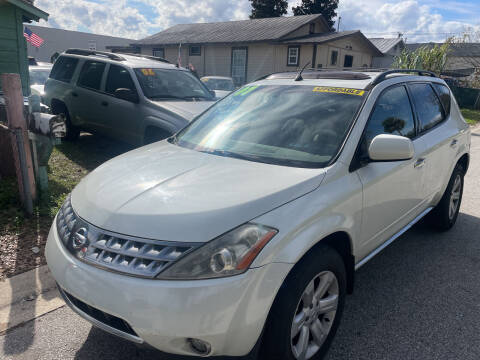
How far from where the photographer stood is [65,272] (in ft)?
7.14

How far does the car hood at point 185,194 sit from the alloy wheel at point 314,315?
0.56 metres

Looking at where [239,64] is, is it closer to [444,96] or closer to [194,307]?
[444,96]

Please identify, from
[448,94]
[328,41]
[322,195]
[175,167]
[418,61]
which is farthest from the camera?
[328,41]

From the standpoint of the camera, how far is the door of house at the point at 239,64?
2566 cm

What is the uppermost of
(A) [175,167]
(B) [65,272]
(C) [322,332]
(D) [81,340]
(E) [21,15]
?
(E) [21,15]

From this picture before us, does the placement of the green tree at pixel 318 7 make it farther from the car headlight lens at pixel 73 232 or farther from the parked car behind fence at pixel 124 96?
the car headlight lens at pixel 73 232

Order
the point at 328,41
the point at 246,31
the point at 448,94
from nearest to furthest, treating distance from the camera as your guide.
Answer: the point at 448,94, the point at 328,41, the point at 246,31

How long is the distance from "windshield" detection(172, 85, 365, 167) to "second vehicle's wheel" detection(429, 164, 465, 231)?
7.06 ft

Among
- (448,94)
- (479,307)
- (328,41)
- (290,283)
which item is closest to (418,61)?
(328,41)

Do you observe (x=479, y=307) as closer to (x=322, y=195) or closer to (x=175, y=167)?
(x=322, y=195)

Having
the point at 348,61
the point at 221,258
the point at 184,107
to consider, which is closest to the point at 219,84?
the point at 184,107

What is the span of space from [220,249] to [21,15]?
31.0 feet

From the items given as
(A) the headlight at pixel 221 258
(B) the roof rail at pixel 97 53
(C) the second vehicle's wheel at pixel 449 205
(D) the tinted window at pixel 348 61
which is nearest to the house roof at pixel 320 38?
(D) the tinted window at pixel 348 61

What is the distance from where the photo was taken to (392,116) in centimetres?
330
